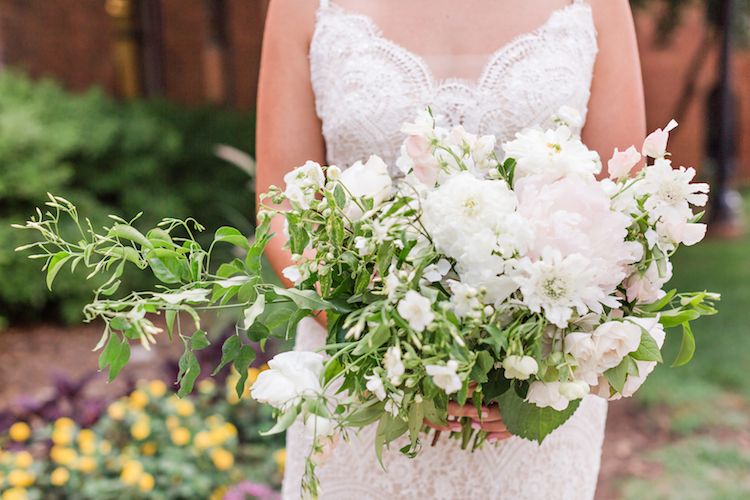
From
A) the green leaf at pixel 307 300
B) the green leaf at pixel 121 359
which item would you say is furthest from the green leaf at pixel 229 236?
the green leaf at pixel 121 359

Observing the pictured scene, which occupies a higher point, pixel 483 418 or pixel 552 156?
pixel 552 156

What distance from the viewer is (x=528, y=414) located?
43.1 inches

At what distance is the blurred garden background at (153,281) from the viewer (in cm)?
279

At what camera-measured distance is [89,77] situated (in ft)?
22.1

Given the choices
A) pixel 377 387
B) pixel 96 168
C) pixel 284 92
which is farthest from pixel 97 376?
pixel 377 387

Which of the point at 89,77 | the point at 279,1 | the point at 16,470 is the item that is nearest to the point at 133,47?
the point at 89,77

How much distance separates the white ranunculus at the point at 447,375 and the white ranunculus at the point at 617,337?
0.88 ft

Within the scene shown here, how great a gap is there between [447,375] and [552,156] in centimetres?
42

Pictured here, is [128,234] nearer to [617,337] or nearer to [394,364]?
[394,364]

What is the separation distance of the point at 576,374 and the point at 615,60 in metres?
0.99

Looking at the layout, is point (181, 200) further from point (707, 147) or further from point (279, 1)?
point (707, 147)

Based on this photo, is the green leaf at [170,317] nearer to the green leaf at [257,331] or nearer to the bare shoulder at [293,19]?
the green leaf at [257,331]

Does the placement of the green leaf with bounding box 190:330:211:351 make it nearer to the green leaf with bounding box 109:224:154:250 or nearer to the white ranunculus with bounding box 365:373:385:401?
the green leaf with bounding box 109:224:154:250

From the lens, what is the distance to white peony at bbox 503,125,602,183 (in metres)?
1.01
